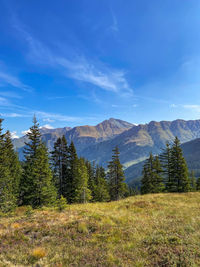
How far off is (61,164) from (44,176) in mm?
7990

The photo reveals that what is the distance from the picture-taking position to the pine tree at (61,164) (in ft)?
99.7

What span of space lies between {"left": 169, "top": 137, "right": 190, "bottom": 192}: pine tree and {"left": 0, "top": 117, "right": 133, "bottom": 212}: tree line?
11.0 m

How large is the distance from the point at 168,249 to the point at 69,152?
27183mm

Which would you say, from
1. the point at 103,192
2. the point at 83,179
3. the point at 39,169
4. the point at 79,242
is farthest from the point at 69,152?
the point at 79,242

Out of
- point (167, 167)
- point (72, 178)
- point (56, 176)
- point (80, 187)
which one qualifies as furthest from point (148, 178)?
point (56, 176)

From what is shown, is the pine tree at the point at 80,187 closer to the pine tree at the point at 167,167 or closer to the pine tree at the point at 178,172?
the pine tree at the point at 167,167

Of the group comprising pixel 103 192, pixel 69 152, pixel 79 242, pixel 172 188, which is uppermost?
pixel 69 152

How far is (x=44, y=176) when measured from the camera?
22.9m

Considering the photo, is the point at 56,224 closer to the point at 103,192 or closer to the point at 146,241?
the point at 146,241

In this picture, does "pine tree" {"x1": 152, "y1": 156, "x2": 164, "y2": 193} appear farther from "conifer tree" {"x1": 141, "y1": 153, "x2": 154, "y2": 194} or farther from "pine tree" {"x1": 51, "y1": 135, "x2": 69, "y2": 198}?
"pine tree" {"x1": 51, "y1": 135, "x2": 69, "y2": 198}

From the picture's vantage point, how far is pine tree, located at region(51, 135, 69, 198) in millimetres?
30375

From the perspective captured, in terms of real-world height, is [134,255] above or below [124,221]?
above

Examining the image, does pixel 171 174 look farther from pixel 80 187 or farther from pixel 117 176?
pixel 80 187

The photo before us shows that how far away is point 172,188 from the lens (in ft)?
111
